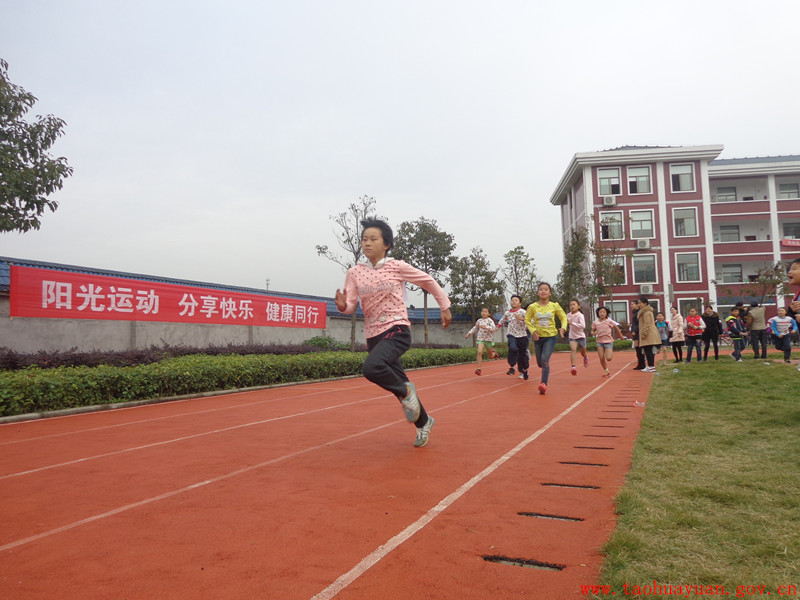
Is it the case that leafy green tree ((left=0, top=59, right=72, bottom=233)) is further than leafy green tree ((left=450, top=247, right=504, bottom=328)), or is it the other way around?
leafy green tree ((left=450, top=247, right=504, bottom=328))

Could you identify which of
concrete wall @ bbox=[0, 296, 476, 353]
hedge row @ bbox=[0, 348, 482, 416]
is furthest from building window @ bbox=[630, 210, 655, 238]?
hedge row @ bbox=[0, 348, 482, 416]

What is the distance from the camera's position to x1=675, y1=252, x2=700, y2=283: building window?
126ft

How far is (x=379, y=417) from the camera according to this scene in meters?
7.19

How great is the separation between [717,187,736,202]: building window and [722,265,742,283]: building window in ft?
16.5

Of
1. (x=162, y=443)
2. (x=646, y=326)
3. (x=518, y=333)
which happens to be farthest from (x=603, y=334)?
(x=162, y=443)

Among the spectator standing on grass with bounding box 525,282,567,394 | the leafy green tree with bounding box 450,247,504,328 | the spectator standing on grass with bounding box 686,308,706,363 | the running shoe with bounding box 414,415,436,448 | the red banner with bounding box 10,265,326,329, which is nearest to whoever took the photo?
the running shoe with bounding box 414,415,436,448

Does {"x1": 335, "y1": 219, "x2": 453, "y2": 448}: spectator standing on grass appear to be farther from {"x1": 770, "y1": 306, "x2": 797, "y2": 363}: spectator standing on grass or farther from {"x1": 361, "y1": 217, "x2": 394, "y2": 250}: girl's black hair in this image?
{"x1": 770, "y1": 306, "x2": 797, "y2": 363}: spectator standing on grass

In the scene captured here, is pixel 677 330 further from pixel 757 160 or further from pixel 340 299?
pixel 757 160

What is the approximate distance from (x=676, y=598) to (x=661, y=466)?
220cm

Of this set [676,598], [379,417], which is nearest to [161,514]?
[676,598]

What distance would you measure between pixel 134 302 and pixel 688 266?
116ft

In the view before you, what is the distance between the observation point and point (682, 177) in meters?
39.0

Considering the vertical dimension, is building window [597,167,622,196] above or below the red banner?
above

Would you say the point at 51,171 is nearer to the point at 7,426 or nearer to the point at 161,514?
the point at 7,426
